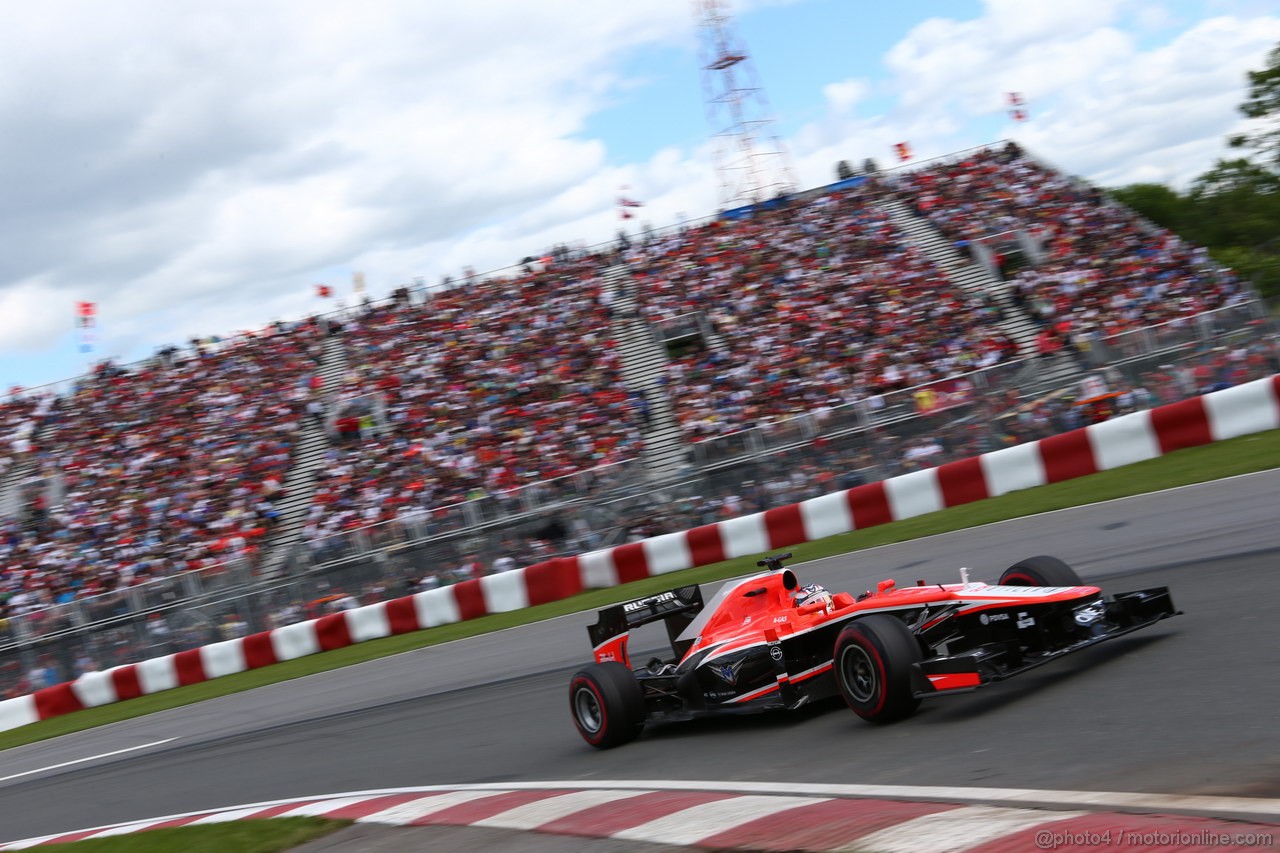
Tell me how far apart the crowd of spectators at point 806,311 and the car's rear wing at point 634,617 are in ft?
35.5

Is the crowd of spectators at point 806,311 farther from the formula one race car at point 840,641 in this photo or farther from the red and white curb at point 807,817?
the red and white curb at point 807,817

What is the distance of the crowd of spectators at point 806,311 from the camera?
20.1 meters

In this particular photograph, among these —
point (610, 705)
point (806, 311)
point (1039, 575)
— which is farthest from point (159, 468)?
point (1039, 575)

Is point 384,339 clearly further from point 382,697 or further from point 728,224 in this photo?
point 382,697

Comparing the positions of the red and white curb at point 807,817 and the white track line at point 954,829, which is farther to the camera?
the white track line at point 954,829

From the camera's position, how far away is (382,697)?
39.1 feet

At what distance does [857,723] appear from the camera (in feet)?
21.4

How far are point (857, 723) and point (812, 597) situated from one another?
822 millimetres

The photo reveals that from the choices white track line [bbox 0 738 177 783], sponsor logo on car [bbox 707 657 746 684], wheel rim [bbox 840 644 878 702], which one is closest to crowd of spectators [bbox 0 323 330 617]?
white track line [bbox 0 738 177 783]

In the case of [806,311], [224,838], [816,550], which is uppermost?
[806,311]

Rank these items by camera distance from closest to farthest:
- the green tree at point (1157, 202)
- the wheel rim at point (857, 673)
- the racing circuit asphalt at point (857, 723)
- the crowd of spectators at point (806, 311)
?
the racing circuit asphalt at point (857, 723) < the wheel rim at point (857, 673) < the crowd of spectators at point (806, 311) < the green tree at point (1157, 202)

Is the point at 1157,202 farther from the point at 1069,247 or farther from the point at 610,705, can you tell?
the point at 610,705

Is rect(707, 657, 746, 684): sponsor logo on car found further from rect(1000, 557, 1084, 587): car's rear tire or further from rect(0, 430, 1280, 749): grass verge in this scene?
rect(0, 430, 1280, 749): grass verge

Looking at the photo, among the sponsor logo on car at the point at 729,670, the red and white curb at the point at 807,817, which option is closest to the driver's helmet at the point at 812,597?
the sponsor logo on car at the point at 729,670
